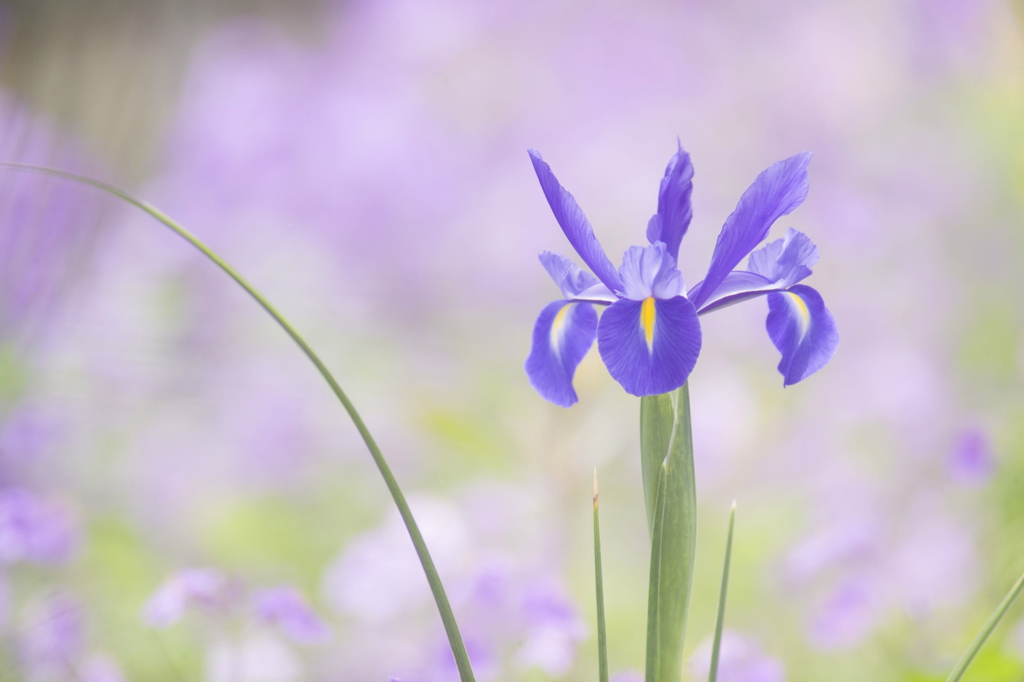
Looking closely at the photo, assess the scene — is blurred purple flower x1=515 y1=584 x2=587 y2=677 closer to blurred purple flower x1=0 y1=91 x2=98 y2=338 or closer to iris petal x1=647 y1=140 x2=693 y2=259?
iris petal x1=647 y1=140 x2=693 y2=259

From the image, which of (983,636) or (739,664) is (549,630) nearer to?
(739,664)

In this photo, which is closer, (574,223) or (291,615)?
(574,223)

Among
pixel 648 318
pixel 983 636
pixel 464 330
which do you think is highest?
pixel 464 330

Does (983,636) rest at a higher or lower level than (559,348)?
lower

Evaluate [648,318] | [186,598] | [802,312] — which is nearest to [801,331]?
[802,312]

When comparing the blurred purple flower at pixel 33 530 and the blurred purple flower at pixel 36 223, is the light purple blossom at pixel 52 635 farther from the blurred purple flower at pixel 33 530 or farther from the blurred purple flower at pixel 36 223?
the blurred purple flower at pixel 36 223

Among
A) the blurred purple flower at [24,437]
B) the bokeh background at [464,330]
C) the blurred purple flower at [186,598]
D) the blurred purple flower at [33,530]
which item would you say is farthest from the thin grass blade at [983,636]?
the blurred purple flower at [24,437]

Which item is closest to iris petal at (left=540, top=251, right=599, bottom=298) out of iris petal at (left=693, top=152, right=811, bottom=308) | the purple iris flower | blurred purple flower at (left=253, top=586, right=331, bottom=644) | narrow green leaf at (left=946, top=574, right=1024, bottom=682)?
the purple iris flower
